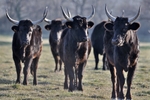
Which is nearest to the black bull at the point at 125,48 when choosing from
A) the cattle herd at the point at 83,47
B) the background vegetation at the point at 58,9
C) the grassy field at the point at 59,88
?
the cattle herd at the point at 83,47

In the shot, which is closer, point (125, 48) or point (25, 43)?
point (125, 48)

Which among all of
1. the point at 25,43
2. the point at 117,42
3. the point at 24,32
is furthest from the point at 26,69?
the point at 117,42

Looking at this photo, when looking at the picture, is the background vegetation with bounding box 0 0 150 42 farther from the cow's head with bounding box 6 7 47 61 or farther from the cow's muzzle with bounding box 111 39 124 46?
the cow's muzzle with bounding box 111 39 124 46

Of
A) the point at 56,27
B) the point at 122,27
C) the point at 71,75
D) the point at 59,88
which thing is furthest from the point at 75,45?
the point at 56,27

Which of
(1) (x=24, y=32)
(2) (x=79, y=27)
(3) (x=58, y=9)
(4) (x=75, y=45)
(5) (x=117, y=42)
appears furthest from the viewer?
(3) (x=58, y=9)

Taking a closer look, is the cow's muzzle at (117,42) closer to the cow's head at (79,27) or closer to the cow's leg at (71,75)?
the cow's head at (79,27)

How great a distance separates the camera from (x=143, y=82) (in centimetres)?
1587

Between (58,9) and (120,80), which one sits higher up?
(120,80)

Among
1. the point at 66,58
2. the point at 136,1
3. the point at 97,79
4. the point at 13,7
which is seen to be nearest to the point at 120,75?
the point at 66,58

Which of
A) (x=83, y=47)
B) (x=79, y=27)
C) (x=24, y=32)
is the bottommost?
(x=83, y=47)

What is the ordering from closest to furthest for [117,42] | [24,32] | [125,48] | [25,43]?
1. [117,42]
2. [125,48]
3. [25,43]
4. [24,32]

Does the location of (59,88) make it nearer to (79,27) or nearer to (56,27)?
(79,27)

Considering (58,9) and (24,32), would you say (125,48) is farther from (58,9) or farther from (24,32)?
(58,9)

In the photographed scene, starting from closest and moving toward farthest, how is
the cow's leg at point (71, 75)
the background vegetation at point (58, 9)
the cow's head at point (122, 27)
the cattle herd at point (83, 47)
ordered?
1. the cow's head at point (122, 27)
2. the cattle herd at point (83, 47)
3. the cow's leg at point (71, 75)
4. the background vegetation at point (58, 9)
